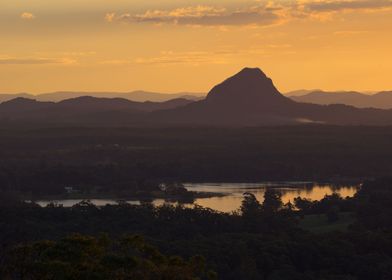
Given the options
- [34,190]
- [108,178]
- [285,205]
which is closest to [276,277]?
[285,205]

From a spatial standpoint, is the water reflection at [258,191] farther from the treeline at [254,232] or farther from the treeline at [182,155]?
the treeline at [182,155]

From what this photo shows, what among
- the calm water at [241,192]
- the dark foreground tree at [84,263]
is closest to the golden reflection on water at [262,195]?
the calm water at [241,192]

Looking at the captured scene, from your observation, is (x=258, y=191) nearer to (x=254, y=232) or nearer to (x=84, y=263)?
(x=254, y=232)

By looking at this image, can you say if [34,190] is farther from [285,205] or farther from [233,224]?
[233,224]

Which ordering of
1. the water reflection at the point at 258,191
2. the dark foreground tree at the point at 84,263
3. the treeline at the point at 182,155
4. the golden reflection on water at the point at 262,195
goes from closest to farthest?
the dark foreground tree at the point at 84,263
the golden reflection on water at the point at 262,195
the water reflection at the point at 258,191
the treeline at the point at 182,155

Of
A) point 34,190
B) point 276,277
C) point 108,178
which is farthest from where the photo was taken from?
point 108,178

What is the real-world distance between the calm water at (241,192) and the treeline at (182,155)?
7.49m

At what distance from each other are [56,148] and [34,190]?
51481mm

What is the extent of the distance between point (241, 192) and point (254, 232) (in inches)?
1469

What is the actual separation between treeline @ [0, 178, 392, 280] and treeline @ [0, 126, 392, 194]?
36.3 m

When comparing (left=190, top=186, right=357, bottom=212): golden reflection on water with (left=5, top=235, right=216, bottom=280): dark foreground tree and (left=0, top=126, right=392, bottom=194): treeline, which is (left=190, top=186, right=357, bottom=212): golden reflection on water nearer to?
(left=0, top=126, right=392, bottom=194): treeline

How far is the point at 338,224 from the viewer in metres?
73.1

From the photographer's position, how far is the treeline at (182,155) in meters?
120

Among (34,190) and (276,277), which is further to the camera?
(34,190)
